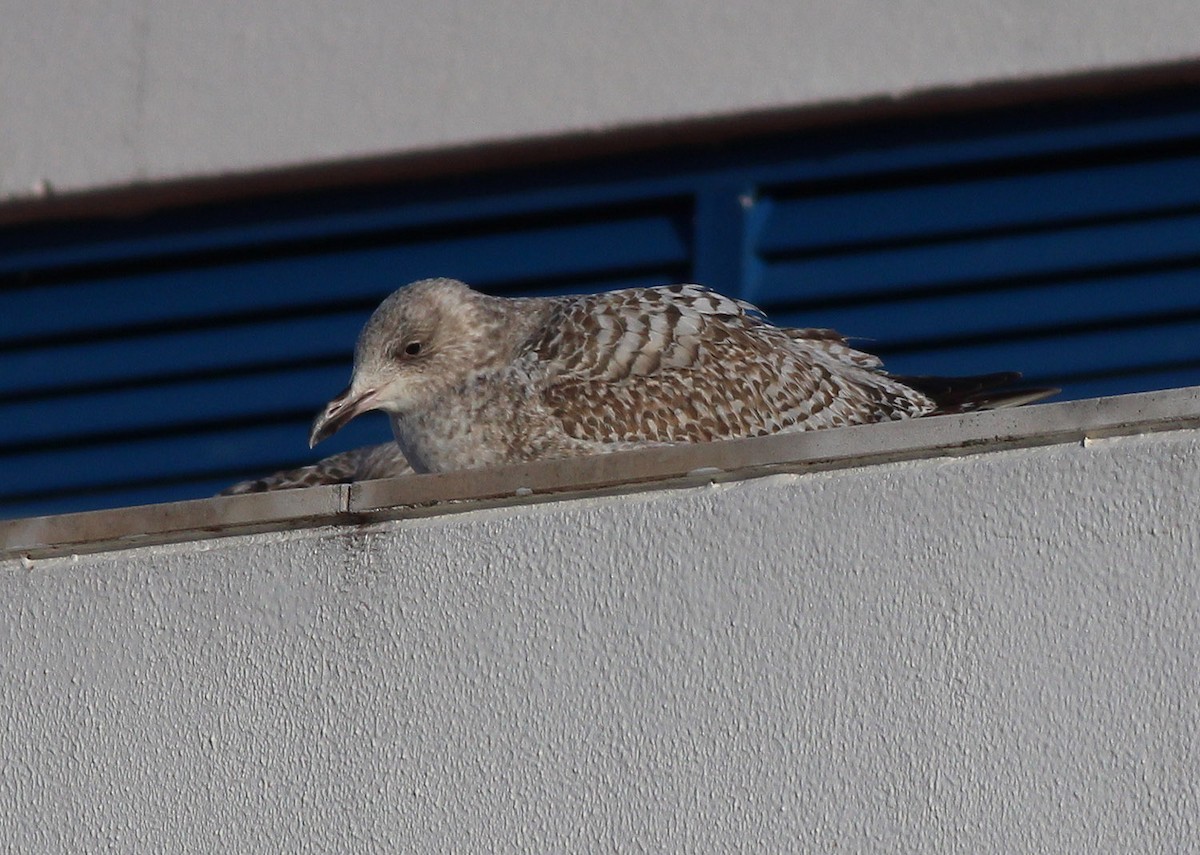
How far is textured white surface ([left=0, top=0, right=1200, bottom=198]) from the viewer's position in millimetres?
5391

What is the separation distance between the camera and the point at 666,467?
2.83 meters

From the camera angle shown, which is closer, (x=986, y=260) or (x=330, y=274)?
(x=986, y=260)

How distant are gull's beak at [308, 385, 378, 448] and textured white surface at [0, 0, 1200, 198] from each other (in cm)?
171

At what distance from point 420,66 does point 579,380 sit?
1.93 metres

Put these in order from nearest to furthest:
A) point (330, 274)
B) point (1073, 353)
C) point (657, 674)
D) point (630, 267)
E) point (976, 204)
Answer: point (657, 674) → point (1073, 353) → point (976, 204) → point (630, 267) → point (330, 274)

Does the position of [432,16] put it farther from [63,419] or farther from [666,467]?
[666,467]

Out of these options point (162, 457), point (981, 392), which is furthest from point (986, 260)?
point (162, 457)

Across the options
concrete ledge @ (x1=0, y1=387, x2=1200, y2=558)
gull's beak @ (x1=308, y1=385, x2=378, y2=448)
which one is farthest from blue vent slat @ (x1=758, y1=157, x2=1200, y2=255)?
concrete ledge @ (x1=0, y1=387, x2=1200, y2=558)

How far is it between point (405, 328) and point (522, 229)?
5.46ft

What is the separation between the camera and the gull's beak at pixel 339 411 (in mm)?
4000

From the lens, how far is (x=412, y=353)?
433 cm

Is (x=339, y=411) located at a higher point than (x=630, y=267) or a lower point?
lower

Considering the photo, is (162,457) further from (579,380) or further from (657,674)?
(657,674)

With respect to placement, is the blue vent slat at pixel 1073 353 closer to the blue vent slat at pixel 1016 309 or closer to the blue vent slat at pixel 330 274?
the blue vent slat at pixel 1016 309
